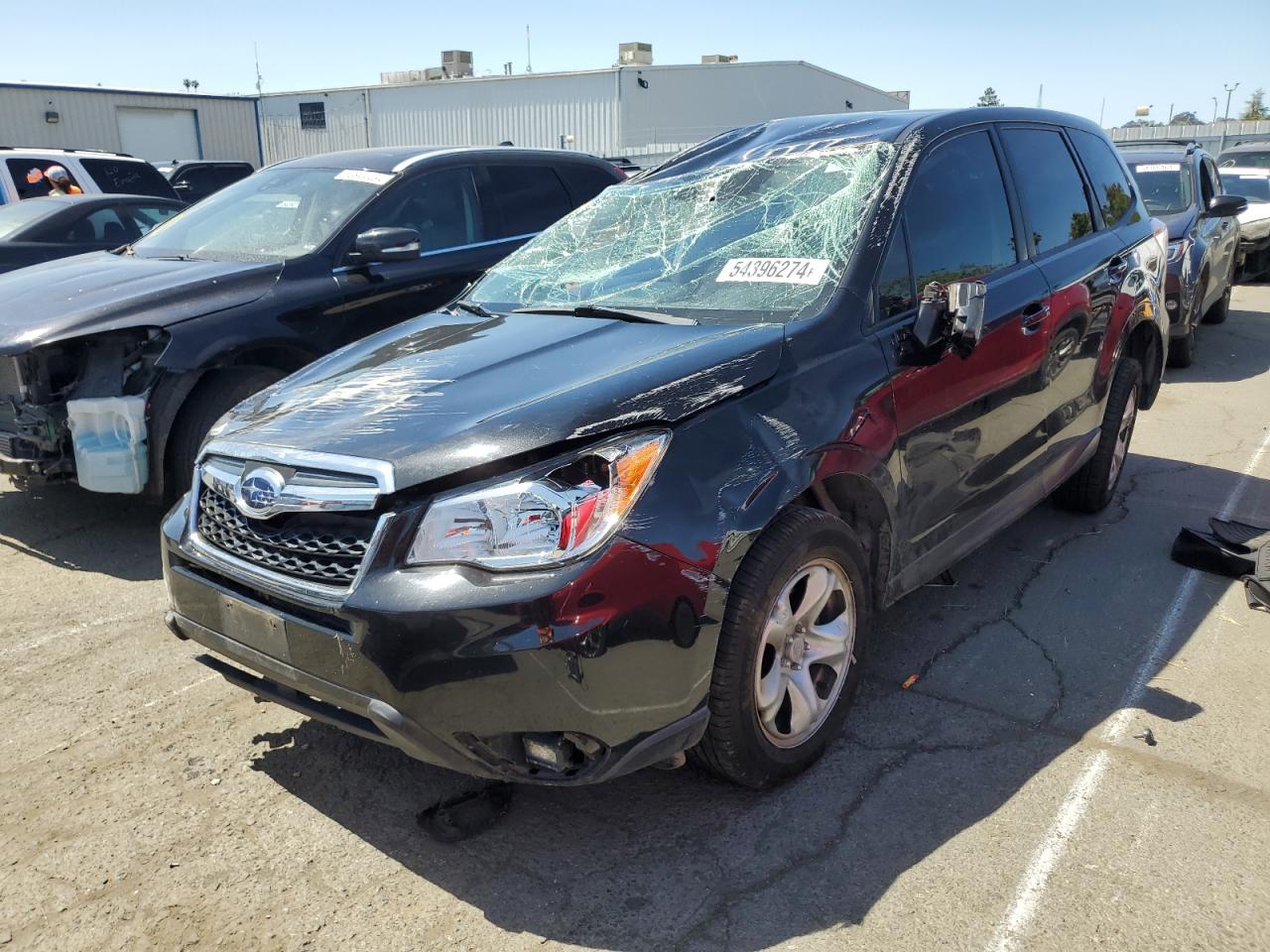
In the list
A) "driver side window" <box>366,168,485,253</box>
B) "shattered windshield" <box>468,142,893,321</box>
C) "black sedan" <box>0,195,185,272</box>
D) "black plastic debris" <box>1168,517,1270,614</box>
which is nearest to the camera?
"shattered windshield" <box>468,142,893,321</box>

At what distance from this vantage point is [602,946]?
7.96ft

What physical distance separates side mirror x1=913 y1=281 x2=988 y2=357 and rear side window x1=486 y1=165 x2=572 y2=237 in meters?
3.76

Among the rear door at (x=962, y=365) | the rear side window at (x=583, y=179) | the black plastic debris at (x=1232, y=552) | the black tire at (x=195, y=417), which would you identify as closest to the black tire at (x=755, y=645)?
the rear door at (x=962, y=365)

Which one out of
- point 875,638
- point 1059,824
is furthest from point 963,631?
point 1059,824

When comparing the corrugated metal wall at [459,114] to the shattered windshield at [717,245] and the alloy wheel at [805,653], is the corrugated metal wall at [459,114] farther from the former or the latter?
the alloy wheel at [805,653]

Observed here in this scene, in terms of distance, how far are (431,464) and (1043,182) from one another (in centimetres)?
320

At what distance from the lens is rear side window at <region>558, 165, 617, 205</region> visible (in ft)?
23.0

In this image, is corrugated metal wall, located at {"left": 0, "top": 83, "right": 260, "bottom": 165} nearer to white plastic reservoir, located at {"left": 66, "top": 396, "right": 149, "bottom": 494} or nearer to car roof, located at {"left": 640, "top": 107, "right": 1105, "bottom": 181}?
white plastic reservoir, located at {"left": 66, "top": 396, "right": 149, "bottom": 494}

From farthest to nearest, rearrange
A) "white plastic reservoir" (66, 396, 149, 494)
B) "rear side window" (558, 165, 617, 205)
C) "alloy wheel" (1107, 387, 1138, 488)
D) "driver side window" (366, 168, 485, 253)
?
"rear side window" (558, 165, 617, 205) < "driver side window" (366, 168, 485, 253) < "alloy wheel" (1107, 387, 1138, 488) < "white plastic reservoir" (66, 396, 149, 494)

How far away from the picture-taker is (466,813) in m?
2.93

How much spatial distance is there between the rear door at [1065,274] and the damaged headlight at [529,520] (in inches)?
88.0

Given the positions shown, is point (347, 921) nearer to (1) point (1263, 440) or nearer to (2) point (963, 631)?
(2) point (963, 631)

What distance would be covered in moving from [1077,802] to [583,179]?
5.36 m

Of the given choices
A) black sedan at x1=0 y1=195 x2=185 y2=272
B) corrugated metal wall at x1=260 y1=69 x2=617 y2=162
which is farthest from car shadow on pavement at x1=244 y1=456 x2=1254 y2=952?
corrugated metal wall at x1=260 y1=69 x2=617 y2=162
